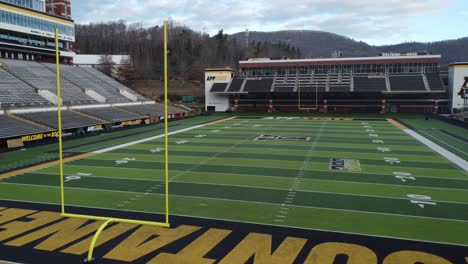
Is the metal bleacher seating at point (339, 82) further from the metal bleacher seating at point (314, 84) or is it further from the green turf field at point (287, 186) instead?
the green turf field at point (287, 186)

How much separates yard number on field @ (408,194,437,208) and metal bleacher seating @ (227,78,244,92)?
141ft

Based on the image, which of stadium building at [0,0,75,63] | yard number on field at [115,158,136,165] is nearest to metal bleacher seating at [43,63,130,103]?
stadium building at [0,0,75,63]

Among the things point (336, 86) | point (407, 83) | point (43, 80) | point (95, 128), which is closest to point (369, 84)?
point (336, 86)

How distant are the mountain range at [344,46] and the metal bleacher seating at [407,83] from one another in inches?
2370

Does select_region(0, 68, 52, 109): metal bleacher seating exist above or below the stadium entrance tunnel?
above

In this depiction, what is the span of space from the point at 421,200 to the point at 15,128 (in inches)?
885

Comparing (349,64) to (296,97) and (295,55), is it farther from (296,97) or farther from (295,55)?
(295,55)

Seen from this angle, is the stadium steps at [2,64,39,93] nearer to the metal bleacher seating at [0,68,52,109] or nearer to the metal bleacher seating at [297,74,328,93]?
the metal bleacher seating at [0,68,52,109]

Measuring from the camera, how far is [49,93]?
3322cm

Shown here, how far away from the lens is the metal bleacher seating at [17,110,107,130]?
87.2ft

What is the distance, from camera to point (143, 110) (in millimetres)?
40312

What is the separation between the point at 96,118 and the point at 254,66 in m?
30.9

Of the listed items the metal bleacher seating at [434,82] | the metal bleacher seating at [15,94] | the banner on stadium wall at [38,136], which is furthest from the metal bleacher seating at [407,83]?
the metal bleacher seating at [15,94]

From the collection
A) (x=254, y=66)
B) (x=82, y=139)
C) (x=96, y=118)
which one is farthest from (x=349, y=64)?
(x=82, y=139)
